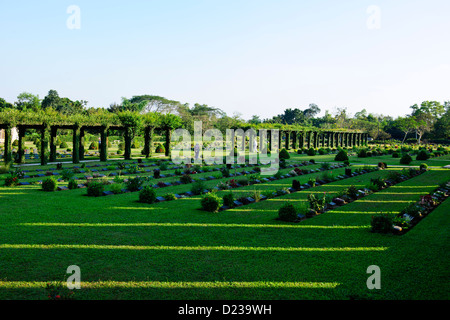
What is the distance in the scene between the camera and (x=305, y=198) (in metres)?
11.4

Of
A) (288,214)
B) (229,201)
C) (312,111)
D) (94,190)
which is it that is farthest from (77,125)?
(312,111)

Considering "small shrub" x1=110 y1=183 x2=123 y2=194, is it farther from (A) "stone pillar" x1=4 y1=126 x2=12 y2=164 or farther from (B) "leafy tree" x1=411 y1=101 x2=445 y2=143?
(B) "leafy tree" x1=411 y1=101 x2=445 y2=143

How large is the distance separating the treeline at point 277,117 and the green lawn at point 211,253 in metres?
28.8

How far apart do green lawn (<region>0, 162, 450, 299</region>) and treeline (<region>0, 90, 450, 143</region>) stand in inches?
1134

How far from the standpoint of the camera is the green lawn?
14.6 ft

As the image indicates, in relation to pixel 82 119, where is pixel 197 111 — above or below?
above

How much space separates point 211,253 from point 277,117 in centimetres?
6769

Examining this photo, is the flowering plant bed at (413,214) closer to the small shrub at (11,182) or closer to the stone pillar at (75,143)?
the small shrub at (11,182)

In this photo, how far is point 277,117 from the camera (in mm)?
71562

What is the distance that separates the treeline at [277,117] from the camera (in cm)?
4766

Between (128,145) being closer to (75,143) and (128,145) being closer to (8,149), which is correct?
(75,143)

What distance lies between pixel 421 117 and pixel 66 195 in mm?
70446
